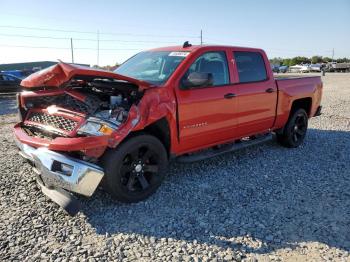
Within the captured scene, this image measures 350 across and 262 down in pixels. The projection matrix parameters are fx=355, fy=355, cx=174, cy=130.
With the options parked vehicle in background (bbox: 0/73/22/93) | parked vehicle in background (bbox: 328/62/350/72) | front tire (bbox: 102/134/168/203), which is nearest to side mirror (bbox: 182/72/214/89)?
front tire (bbox: 102/134/168/203)

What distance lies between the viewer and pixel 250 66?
5.87 metres

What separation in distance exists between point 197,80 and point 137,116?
969 mm

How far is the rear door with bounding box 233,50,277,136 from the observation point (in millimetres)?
5523

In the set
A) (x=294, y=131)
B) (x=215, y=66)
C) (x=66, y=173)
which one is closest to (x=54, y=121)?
(x=66, y=173)

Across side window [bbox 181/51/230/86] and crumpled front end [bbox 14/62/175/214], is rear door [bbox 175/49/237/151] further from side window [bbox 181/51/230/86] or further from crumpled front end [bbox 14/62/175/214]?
crumpled front end [bbox 14/62/175/214]

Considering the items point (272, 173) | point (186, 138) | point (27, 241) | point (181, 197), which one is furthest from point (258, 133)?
point (27, 241)

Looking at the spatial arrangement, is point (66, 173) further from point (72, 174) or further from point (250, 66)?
point (250, 66)

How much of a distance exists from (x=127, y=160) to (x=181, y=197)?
86 cm

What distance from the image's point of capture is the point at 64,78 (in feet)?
12.6

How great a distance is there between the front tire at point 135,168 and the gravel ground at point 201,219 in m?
0.18

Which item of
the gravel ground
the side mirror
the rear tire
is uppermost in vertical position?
the side mirror

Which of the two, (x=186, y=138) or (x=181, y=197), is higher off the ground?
(x=186, y=138)


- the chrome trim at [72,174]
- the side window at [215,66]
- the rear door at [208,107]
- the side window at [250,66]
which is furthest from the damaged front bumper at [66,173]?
the side window at [250,66]

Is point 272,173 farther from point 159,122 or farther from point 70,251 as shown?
point 70,251
